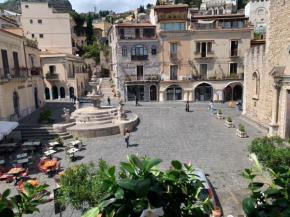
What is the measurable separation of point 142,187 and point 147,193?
0.61 ft

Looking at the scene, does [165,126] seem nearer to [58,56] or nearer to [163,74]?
[163,74]

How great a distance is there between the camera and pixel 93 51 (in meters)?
54.1

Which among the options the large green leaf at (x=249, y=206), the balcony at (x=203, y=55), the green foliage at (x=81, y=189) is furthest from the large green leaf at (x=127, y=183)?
the balcony at (x=203, y=55)

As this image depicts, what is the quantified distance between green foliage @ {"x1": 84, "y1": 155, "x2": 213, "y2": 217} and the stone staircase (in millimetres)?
16628

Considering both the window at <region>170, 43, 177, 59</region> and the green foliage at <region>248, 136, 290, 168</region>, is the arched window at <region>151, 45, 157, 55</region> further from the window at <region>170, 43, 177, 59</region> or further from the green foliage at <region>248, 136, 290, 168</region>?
the green foliage at <region>248, 136, 290, 168</region>

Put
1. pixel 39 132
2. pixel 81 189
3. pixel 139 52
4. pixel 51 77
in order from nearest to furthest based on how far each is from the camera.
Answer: pixel 81 189
pixel 39 132
pixel 139 52
pixel 51 77

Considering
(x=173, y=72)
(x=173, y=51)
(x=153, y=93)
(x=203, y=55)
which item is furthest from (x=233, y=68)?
(x=153, y=93)

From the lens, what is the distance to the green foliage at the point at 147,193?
1925 mm

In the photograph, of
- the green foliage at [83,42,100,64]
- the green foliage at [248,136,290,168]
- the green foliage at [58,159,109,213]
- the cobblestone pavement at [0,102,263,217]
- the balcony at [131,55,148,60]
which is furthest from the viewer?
the green foliage at [83,42,100,64]

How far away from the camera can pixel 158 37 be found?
33844 mm

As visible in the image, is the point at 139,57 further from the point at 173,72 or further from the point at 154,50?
the point at 173,72

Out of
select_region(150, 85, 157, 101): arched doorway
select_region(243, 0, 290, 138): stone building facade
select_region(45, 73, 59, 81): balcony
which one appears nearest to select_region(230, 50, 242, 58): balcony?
select_region(150, 85, 157, 101): arched doorway

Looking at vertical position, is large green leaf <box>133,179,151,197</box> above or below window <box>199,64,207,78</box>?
below

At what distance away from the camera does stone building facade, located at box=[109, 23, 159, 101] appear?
33750mm
